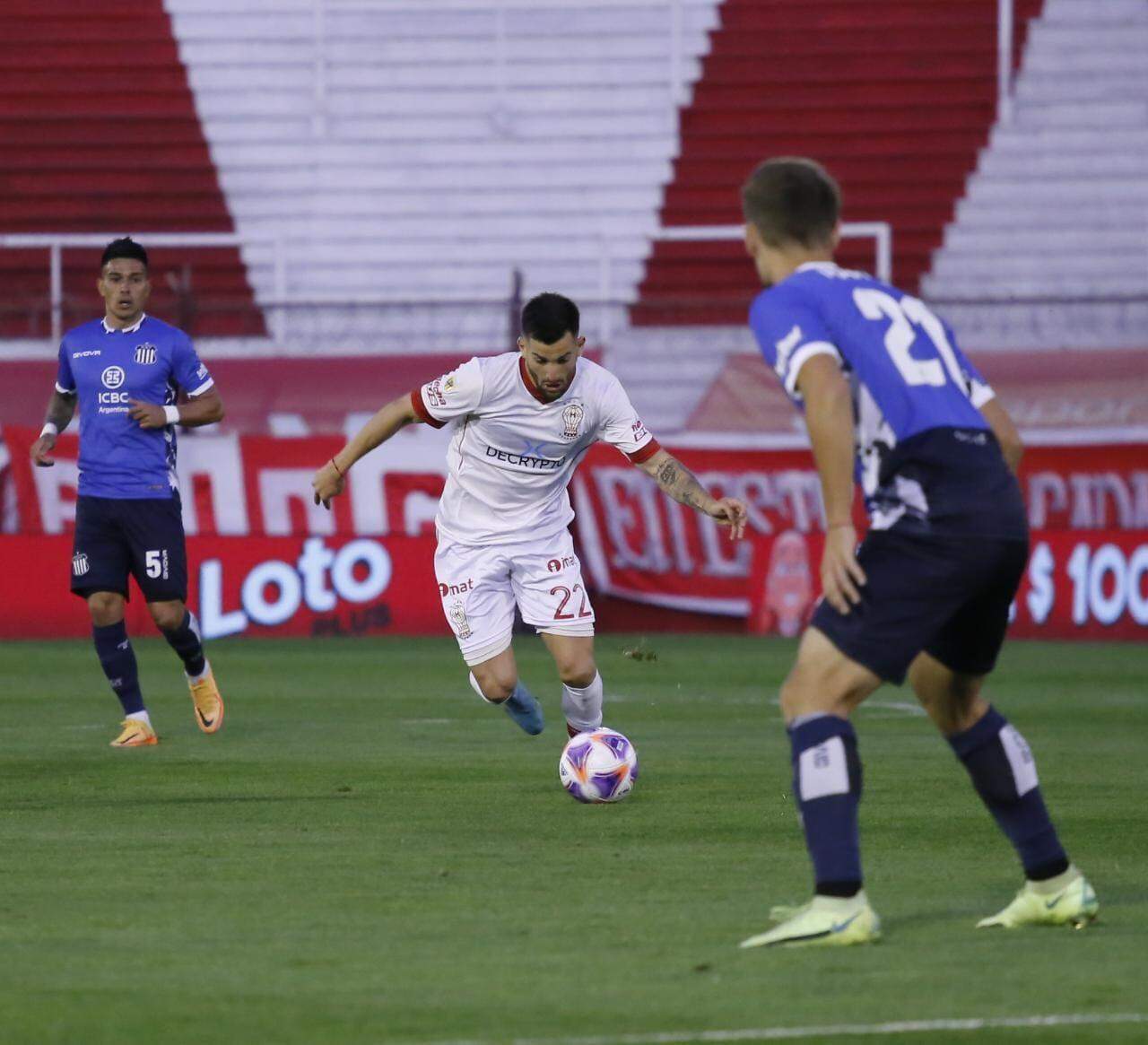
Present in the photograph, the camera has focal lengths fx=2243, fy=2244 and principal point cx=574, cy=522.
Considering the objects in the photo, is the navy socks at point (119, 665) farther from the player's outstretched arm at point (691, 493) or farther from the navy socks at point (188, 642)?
the player's outstretched arm at point (691, 493)

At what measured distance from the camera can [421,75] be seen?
24.0m

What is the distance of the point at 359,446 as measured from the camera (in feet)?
26.2

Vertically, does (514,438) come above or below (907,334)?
below

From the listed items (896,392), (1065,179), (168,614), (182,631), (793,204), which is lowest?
(182,631)

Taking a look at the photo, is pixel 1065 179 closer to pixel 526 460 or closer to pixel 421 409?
pixel 526 460

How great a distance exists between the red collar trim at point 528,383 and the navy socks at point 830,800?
3.48 metres

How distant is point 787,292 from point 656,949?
157 centimetres

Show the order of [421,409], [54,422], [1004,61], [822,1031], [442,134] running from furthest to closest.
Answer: [442,134] < [1004,61] < [54,422] < [421,409] < [822,1031]

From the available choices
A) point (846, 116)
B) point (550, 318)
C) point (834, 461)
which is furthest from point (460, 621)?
point (846, 116)

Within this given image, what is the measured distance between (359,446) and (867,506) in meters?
2.92

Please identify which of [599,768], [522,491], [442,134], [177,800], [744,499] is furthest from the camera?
[442,134]

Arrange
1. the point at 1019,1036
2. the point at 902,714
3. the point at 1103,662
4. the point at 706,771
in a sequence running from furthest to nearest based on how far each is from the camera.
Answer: the point at 1103,662 < the point at 902,714 < the point at 706,771 < the point at 1019,1036

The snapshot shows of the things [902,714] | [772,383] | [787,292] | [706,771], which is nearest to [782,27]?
[772,383]

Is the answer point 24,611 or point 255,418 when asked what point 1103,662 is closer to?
point 255,418
